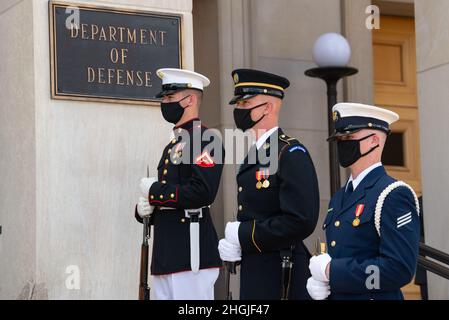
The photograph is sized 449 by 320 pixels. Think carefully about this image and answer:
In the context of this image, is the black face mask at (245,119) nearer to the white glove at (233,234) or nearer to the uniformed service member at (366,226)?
the white glove at (233,234)

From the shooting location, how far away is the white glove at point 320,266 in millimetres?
6879

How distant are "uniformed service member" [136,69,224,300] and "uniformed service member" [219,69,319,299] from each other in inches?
20.1

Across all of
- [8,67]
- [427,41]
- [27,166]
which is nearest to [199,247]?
[27,166]

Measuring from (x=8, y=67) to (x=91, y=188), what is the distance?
3.57 feet

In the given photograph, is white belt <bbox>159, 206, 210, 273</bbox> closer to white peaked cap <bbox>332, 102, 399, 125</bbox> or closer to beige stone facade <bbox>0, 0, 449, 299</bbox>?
beige stone facade <bbox>0, 0, 449, 299</bbox>

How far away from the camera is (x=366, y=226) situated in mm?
6848

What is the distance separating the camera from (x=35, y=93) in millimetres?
9398

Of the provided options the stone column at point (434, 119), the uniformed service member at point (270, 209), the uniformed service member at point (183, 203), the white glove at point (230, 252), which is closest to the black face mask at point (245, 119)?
the uniformed service member at point (270, 209)

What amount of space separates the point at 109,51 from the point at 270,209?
8.36ft

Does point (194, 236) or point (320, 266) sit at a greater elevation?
point (194, 236)

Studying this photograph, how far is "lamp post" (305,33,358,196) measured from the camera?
11.8m

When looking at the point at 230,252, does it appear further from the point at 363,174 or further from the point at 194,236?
the point at 363,174

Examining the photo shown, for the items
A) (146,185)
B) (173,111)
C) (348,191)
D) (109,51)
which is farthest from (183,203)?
(109,51)

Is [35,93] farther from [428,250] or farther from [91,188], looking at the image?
[428,250]
